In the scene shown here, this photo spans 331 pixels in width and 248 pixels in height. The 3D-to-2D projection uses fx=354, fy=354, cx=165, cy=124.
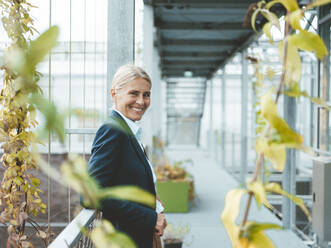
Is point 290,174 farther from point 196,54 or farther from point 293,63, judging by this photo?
point 196,54

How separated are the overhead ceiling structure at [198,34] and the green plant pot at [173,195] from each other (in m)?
2.27

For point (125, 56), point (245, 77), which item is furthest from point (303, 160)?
point (125, 56)

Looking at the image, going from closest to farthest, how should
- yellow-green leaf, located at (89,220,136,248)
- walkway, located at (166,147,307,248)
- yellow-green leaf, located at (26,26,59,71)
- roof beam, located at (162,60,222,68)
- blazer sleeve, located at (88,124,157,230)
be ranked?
yellow-green leaf, located at (26,26,59,71) → yellow-green leaf, located at (89,220,136,248) → blazer sleeve, located at (88,124,157,230) → walkway, located at (166,147,307,248) → roof beam, located at (162,60,222,68)

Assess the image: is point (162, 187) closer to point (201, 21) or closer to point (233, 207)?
point (201, 21)

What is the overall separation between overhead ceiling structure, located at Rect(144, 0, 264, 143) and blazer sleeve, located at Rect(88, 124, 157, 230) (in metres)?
3.33

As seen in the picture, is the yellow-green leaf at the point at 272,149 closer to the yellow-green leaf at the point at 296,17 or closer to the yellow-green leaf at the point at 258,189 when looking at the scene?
the yellow-green leaf at the point at 258,189

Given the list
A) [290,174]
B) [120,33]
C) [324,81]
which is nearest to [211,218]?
[290,174]

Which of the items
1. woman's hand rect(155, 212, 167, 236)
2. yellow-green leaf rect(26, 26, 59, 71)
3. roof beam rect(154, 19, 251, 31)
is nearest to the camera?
yellow-green leaf rect(26, 26, 59, 71)

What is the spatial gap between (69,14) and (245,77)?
18.3ft

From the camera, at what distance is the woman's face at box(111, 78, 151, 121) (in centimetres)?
136

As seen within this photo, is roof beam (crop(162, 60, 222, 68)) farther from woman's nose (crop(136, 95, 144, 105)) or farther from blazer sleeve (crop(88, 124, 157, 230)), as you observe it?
blazer sleeve (crop(88, 124, 157, 230))

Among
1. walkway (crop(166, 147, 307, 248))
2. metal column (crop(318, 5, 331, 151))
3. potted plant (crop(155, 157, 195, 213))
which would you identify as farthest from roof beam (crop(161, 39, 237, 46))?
metal column (crop(318, 5, 331, 151))

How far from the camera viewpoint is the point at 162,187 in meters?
4.63

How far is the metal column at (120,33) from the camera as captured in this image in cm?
182
